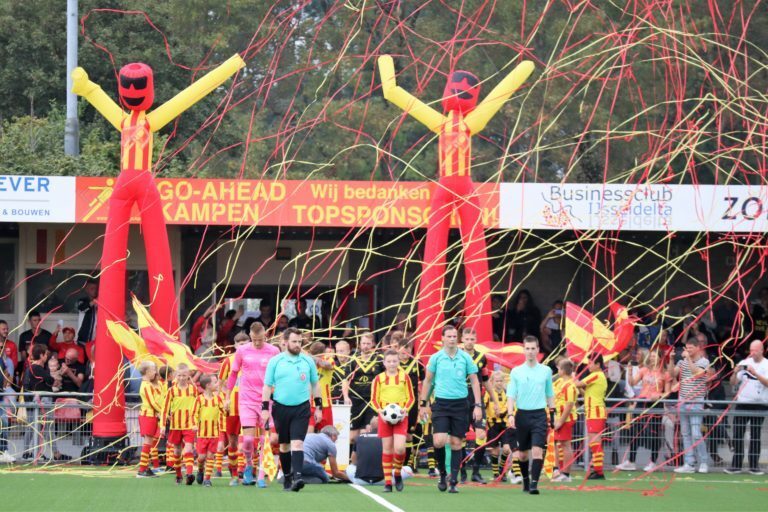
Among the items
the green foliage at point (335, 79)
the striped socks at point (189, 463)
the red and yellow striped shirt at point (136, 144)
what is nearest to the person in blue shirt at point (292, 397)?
the striped socks at point (189, 463)

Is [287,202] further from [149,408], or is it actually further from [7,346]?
[149,408]

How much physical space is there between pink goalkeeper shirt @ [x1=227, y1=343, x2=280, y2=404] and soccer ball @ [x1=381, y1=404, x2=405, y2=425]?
1.57m

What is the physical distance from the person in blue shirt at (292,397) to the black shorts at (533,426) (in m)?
2.31

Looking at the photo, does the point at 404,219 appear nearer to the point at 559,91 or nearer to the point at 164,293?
the point at 164,293

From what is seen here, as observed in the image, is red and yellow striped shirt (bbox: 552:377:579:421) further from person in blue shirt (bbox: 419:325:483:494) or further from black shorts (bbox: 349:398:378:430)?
person in blue shirt (bbox: 419:325:483:494)

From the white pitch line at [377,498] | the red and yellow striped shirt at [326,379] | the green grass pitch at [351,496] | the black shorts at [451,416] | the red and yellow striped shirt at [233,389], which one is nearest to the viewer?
the white pitch line at [377,498]

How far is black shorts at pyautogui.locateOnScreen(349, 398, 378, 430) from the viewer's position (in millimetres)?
17750

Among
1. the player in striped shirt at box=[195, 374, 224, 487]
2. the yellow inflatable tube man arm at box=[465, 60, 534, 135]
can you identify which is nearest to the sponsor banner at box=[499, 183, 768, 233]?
the yellow inflatable tube man arm at box=[465, 60, 534, 135]

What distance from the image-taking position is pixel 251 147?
3669 cm

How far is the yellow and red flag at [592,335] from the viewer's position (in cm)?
1748

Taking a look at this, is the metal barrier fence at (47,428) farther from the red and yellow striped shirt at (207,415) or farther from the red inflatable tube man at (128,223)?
the red and yellow striped shirt at (207,415)

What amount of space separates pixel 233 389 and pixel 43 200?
6.49 metres

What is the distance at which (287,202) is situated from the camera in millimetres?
21312

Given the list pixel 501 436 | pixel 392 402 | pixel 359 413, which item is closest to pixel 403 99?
pixel 359 413
